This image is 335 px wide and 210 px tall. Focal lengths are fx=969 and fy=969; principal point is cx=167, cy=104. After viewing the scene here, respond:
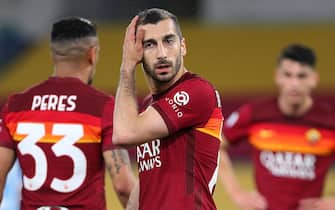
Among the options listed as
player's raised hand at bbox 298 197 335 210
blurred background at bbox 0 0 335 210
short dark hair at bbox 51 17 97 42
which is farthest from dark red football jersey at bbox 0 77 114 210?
blurred background at bbox 0 0 335 210

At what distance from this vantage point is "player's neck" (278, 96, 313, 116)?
24.5 feet

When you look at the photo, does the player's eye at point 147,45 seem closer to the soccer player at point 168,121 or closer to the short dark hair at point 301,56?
the soccer player at point 168,121

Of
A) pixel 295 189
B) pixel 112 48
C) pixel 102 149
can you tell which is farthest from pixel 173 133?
pixel 112 48

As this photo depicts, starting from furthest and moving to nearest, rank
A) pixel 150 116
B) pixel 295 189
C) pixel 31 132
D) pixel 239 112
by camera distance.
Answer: pixel 239 112
pixel 295 189
pixel 31 132
pixel 150 116

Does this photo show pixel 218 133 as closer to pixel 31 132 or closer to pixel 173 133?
pixel 173 133

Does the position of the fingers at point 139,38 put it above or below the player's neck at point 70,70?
above

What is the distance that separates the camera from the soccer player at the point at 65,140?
5520 mm

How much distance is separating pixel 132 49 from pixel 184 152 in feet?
1.92

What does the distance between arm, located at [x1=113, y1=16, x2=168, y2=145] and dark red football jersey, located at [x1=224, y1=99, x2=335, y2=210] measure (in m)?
2.60

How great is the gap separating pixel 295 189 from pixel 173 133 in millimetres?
2514

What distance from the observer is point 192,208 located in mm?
4852

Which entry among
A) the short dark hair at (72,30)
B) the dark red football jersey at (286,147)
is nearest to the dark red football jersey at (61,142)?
the short dark hair at (72,30)

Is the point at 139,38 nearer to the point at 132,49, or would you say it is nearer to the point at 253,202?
the point at 132,49

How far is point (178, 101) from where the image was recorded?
4.90 metres
